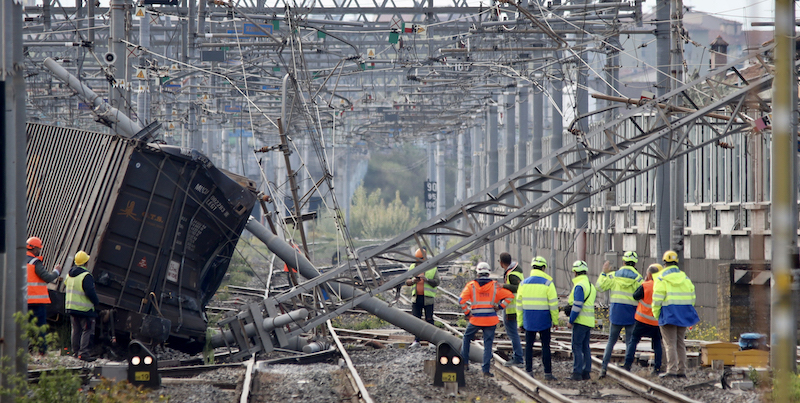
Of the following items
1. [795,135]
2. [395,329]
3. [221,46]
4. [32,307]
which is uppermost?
[221,46]

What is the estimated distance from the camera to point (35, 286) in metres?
13.5

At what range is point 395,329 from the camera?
21.5 m

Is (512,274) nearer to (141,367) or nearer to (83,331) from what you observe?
(141,367)

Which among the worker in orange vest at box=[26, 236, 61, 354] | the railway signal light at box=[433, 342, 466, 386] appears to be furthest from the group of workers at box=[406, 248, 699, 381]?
the worker in orange vest at box=[26, 236, 61, 354]

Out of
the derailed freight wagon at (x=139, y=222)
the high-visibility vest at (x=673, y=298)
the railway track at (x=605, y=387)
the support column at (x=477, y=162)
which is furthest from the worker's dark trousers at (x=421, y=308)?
the support column at (x=477, y=162)

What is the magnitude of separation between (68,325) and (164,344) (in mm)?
1626

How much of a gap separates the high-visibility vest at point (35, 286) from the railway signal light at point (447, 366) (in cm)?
623

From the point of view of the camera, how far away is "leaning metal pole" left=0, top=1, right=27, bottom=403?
8.12m

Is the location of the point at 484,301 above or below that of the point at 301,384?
above

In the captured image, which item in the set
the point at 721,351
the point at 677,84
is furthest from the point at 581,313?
the point at 677,84

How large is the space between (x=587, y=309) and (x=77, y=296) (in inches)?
304

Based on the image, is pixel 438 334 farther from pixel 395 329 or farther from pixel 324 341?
pixel 395 329

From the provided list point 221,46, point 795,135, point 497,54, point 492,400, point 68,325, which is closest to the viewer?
point 795,135

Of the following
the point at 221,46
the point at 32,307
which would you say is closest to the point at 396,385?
the point at 32,307
